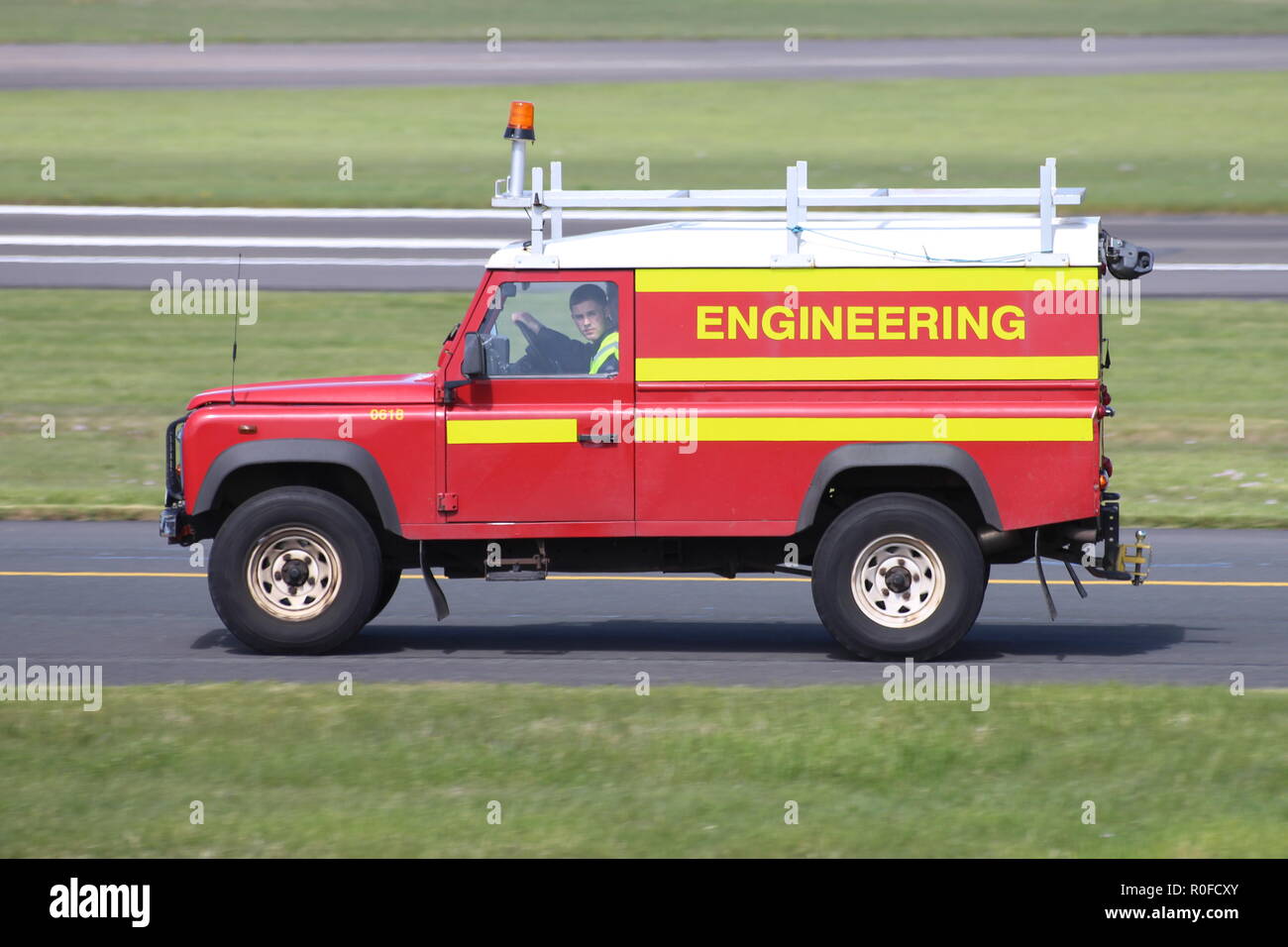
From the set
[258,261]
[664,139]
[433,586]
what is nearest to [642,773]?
[433,586]

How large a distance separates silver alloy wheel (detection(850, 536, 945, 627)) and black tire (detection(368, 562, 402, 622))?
107 inches

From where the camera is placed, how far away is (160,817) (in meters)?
6.84

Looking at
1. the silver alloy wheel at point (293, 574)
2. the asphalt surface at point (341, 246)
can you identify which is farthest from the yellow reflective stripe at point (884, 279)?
the asphalt surface at point (341, 246)

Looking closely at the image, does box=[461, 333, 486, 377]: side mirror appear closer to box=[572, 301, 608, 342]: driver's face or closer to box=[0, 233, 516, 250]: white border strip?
box=[572, 301, 608, 342]: driver's face

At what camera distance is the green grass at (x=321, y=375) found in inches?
661

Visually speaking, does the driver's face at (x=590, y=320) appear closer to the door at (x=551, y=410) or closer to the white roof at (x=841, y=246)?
the door at (x=551, y=410)

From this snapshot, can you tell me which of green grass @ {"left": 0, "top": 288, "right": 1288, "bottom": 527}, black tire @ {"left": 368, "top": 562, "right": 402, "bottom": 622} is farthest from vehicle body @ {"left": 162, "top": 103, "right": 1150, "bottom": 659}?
green grass @ {"left": 0, "top": 288, "right": 1288, "bottom": 527}

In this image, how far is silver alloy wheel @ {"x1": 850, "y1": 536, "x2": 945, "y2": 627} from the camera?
392 inches

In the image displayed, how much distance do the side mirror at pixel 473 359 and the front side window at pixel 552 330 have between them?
10 centimetres

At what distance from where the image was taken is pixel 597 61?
50688 mm

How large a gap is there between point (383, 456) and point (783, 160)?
28317 millimetres

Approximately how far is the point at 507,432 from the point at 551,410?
0.88 ft

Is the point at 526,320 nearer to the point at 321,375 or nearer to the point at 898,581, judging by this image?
the point at 898,581

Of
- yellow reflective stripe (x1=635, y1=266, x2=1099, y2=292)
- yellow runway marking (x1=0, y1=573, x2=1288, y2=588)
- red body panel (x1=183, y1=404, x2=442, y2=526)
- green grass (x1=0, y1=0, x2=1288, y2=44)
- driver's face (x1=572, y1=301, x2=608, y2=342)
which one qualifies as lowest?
yellow runway marking (x1=0, y1=573, x2=1288, y2=588)
